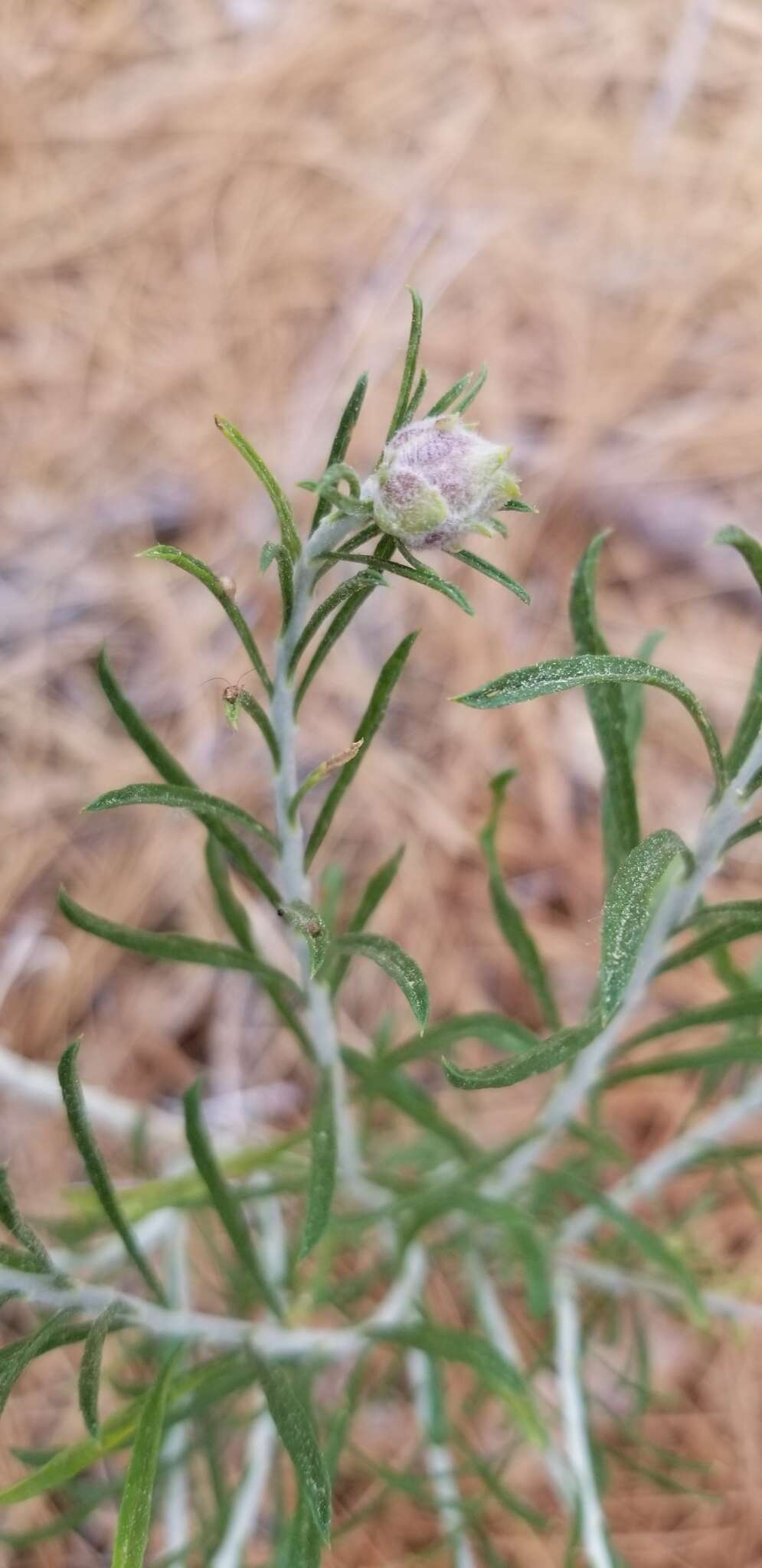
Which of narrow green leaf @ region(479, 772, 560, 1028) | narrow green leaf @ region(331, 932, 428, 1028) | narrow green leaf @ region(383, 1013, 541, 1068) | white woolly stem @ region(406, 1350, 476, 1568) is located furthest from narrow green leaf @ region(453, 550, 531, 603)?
white woolly stem @ region(406, 1350, 476, 1568)

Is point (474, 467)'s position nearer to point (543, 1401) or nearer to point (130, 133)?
point (543, 1401)

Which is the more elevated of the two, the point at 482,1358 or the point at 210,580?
the point at 210,580

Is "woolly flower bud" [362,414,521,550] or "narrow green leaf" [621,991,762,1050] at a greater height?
"woolly flower bud" [362,414,521,550]

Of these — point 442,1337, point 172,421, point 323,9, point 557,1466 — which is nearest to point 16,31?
point 323,9

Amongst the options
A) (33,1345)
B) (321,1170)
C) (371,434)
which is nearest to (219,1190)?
(321,1170)

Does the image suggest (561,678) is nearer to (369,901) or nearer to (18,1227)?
(369,901)

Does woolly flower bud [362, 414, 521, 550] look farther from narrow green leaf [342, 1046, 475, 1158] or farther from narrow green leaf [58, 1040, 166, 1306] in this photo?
narrow green leaf [342, 1046, 475, 1158]

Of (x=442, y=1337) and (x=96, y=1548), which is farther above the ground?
(x=442, y=1337)
